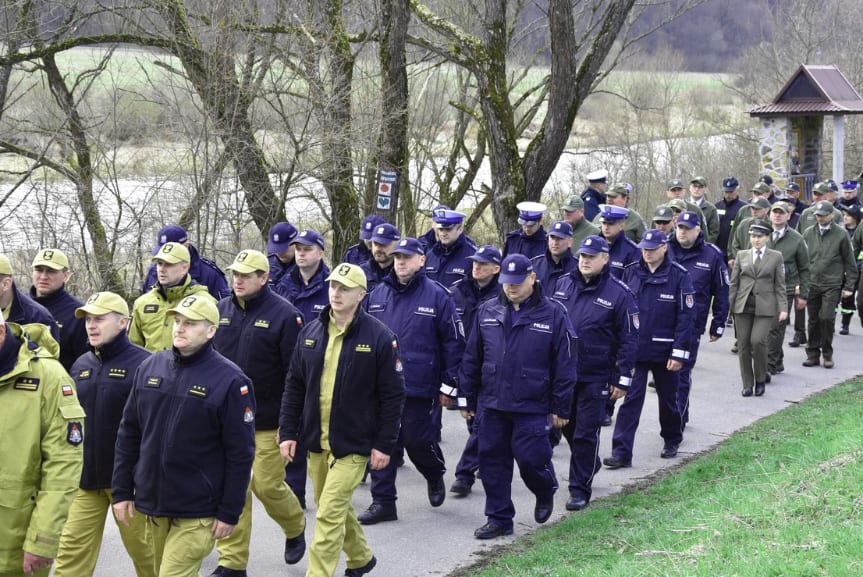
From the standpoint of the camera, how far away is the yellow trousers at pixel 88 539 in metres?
6.51

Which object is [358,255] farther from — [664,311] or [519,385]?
[519,385]

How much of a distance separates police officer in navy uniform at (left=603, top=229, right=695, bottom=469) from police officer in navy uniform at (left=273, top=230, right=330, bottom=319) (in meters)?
3.15

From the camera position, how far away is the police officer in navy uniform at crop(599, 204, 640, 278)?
11445 millimetres

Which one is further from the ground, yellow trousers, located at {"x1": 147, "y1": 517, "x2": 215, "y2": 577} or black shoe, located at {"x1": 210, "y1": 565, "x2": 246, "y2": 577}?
yellow trousers, located at {"x1": 147, "y1": 517, "x2": 215, "y2": 577}

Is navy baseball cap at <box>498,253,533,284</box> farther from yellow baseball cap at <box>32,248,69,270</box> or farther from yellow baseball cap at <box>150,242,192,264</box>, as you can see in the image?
yellow baseball cap at <box>32,248,69,270</box>

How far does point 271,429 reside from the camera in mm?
7867

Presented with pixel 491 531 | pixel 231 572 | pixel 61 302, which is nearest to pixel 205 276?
pixel 61 302

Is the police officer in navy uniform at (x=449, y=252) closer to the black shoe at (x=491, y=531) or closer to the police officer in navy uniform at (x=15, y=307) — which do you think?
the black shoe at (x=491, y=531)

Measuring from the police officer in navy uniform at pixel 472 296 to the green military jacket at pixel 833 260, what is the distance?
250 inches

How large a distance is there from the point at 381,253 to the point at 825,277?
7588mm

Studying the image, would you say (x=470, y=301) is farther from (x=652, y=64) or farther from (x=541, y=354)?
(x=652, y=64)

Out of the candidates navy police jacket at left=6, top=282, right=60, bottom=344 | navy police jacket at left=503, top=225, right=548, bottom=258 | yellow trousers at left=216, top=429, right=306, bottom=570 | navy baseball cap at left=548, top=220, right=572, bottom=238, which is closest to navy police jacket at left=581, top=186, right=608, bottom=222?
navy police jacket at left=503, top=225, right=548, bottom=258

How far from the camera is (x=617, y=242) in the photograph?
1162 centimetres

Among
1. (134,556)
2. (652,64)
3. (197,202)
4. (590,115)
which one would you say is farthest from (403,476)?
(652,64)
